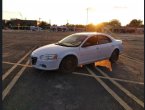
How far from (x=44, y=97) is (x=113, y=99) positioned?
1.70 metres

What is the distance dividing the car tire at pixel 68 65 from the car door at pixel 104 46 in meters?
1.70

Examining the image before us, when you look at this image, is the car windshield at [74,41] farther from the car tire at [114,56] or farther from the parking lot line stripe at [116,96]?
the car tire at [114,56]

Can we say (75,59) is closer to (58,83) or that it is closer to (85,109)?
(58,83)

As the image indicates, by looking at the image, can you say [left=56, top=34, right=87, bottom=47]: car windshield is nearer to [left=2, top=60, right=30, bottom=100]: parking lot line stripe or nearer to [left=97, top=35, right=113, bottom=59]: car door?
[left=97, top=35, right=113, bottom=59]: car door

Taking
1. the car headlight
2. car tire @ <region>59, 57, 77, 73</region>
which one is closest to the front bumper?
the car headlight

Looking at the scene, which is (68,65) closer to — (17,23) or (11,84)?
(11,84)


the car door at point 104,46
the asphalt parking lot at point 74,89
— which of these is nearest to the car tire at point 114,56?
the car door at point 104,46

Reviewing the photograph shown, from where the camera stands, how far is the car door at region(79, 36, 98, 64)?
943 centimetres

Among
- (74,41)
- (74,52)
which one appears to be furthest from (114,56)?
(74,52)

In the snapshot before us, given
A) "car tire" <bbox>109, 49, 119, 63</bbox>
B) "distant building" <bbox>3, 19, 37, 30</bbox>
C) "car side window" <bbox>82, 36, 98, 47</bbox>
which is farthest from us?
"distant building" <bbox>3, 19, 37, 30</bbox>

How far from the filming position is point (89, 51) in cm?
967

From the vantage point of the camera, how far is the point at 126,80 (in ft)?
26.6

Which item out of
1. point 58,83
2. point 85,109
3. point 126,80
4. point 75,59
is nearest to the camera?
point 85,109

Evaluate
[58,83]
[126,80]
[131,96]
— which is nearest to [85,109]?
[131,96]
